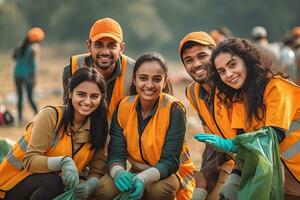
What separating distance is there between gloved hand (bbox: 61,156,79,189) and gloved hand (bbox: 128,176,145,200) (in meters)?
0.34

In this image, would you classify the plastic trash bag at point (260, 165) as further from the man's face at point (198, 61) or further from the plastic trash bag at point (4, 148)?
the plastic trash bag at point (4, 148)

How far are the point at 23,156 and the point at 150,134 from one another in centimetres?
84

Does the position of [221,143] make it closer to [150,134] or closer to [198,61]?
[150,134]

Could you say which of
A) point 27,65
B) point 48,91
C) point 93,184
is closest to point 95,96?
point 93,184

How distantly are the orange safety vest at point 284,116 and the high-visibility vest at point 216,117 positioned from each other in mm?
90

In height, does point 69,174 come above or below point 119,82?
below

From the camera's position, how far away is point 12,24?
1273 inches

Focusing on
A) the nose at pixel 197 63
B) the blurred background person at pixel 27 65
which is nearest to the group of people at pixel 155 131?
the nose at pixel 197 63

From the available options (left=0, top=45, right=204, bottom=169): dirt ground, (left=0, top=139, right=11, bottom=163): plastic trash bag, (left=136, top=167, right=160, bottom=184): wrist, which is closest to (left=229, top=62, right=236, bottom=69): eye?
(left=136, top=167, right=160, bottom=184): wrist

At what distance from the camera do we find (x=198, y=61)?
13.2 feet

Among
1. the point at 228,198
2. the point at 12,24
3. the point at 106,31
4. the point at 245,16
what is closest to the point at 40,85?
the point at 106,31

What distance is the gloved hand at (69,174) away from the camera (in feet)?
11.7

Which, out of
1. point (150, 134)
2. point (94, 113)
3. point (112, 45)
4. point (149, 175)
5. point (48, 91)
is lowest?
point (149, 175)

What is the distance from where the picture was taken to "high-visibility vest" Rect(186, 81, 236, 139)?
374cm
